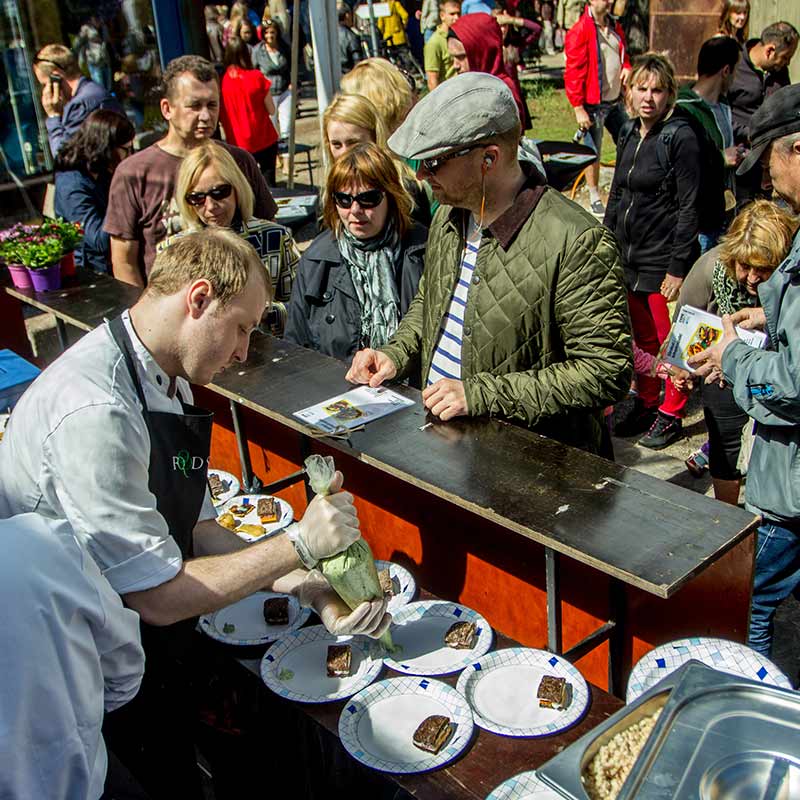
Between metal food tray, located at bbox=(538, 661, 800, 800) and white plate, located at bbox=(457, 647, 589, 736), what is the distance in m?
0.66

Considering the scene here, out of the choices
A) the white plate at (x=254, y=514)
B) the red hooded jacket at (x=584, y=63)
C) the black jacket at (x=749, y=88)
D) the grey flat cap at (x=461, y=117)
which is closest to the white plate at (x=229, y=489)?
the white plate at (x=254, y=514)

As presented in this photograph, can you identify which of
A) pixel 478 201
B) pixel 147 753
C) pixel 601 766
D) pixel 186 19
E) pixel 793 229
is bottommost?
pixel 147 753

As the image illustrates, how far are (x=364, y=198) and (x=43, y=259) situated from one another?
7.12ft

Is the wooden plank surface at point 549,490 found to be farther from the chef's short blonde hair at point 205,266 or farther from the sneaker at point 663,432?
the sneaker at point 663,432

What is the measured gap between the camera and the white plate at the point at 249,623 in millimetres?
2580

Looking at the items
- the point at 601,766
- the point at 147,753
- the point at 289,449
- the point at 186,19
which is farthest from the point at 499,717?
the point at 186,19

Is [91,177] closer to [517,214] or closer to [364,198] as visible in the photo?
[364,198]

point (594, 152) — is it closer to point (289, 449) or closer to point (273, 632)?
point (289, 449)

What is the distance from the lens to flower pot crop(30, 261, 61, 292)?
4.75m

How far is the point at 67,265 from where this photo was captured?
16.0 feet

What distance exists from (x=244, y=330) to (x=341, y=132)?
2051 millimetres

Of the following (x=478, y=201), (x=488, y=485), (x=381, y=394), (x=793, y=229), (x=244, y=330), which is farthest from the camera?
(x=793, y=229)

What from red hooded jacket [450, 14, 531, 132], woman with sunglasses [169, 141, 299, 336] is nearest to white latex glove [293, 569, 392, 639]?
woman with sunglasses [169, 141, 299, 336]

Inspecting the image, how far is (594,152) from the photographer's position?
8.67m
